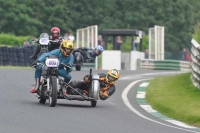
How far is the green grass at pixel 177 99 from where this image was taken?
590 inches

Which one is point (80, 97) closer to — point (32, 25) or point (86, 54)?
point (86, 54)

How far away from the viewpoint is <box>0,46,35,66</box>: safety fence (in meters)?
36.1

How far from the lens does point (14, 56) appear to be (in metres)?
36.5

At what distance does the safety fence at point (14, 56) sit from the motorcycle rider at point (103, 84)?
19.7 meters

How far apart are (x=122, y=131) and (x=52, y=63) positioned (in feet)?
12.6

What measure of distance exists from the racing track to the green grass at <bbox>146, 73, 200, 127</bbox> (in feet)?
1.43

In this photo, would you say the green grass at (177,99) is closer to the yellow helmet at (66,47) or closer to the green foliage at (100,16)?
the yellow helmet at (66,47)

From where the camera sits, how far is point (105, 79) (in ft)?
54.9

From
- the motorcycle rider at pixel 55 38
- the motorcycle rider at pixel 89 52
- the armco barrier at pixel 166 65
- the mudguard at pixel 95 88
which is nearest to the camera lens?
the mudguard at pixel 95 88

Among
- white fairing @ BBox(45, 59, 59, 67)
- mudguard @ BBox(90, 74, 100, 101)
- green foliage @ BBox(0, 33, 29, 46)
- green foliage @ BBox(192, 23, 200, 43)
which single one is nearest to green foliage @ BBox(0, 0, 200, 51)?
green foliage @ BBox(0, 33, 29, 46)

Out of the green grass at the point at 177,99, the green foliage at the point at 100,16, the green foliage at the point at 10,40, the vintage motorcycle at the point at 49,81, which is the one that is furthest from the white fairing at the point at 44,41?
the green foliage at the point at 100,16

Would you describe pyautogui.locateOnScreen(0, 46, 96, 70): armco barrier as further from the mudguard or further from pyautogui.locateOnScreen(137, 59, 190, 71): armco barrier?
the mudguard

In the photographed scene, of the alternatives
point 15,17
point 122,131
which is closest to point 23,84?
point 122,131

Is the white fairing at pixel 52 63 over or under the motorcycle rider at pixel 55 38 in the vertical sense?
under
